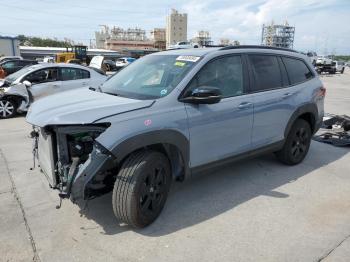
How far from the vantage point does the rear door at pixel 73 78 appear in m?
9.96

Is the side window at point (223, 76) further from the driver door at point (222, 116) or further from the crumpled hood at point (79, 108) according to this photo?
the crumpled hood at point (79, 108)

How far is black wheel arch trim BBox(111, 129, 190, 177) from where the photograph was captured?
10.3ft

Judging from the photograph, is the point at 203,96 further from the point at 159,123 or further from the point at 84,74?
the point at 84,74

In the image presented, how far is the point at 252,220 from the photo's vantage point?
377 cm

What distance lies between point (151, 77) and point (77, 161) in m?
1.47

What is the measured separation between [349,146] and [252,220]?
410cm

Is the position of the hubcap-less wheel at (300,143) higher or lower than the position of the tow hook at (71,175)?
lower

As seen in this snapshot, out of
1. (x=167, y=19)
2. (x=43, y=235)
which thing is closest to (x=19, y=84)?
(x=43, y=235)

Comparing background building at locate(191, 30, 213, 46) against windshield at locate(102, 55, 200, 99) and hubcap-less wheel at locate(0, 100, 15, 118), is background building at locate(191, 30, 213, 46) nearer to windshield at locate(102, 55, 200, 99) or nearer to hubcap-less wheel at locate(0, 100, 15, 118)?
windshield at locate(102, 55, 200, 99)

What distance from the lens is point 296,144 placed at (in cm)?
547

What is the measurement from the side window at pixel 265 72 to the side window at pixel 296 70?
31 centimetres

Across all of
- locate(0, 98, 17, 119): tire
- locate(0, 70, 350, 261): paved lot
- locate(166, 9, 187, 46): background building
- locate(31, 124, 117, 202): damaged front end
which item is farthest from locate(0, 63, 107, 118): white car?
locate(166, 9, 187, 46): background building

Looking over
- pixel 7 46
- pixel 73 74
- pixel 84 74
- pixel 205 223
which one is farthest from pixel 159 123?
pixel 7 46

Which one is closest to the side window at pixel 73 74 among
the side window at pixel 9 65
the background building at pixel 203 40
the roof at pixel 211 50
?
the background building at pixel 203 40
